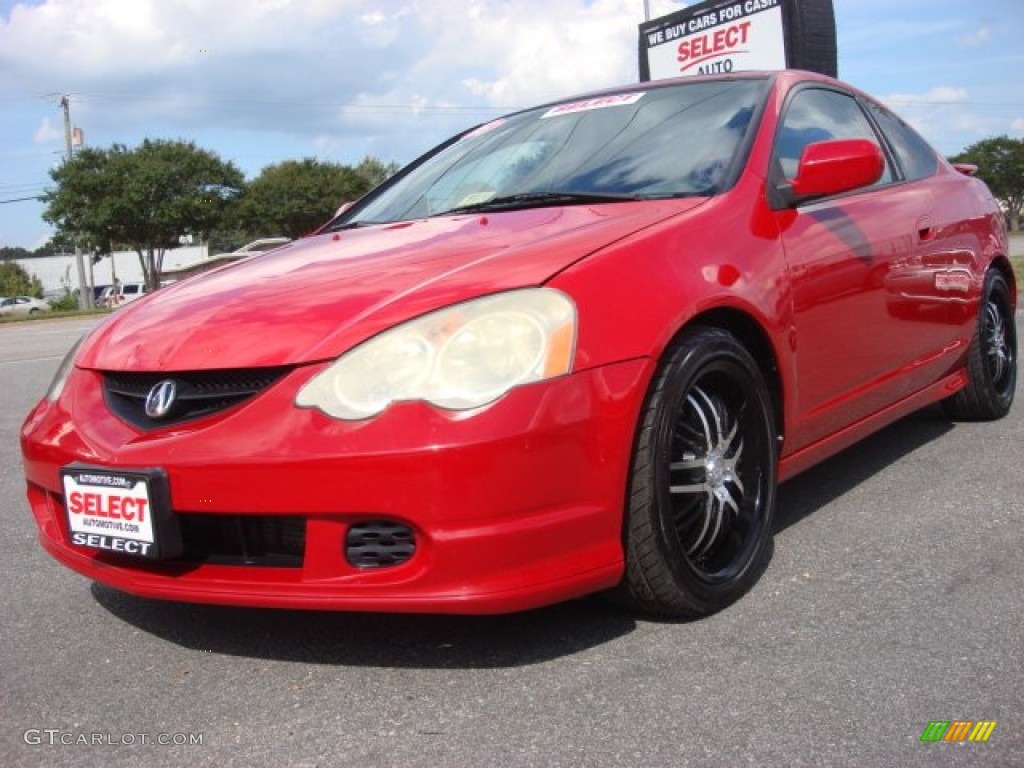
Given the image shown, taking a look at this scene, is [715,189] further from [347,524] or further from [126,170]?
[126,170]

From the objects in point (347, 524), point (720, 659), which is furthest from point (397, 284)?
point (720, 659)

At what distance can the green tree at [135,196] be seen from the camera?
119 feet

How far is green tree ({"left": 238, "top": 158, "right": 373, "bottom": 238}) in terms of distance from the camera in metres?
45.6

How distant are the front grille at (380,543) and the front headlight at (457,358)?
A: 240mm

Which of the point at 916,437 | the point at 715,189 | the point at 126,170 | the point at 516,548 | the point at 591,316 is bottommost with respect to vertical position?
the point at 916,437

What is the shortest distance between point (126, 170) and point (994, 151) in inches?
2231

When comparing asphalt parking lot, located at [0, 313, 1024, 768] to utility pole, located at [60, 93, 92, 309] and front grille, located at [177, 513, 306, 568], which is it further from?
utility pole, located at [60, 93, 92, 309]

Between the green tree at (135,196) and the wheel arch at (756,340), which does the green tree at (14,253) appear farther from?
the wheel arch at (756,340)

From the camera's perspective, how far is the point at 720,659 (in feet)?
7.22

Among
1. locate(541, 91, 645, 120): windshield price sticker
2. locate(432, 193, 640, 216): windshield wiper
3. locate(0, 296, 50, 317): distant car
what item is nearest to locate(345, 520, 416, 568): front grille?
locate(432, 193, 640, 216): windshield wiper

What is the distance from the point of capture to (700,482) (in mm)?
2461

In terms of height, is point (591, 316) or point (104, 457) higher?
point (591, 316)

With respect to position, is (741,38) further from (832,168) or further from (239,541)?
(239,541)

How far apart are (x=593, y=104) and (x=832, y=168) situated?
37.4 inches
